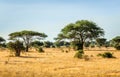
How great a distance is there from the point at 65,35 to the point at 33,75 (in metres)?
58.5

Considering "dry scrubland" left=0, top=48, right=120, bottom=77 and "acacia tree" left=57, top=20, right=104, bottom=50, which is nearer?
"dry scrubland" left=0, top=48, right=120, bottom=77

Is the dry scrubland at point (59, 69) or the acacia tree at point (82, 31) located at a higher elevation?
the acacia tree at point (82, 31)

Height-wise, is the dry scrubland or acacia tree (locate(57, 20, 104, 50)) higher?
acacia tree (locate(57, 20, 104, 50))

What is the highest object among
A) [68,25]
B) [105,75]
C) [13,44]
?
[68,25]

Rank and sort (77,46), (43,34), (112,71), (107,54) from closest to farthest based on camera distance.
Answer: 1. (112,71)
2. (107,54)
3. (77,46)
4. (43,34)

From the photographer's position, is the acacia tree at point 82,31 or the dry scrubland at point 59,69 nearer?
the dry scrubland at point 59,69

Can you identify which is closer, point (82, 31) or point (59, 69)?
point (59, 69)

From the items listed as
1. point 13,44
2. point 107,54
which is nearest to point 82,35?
point 13,44

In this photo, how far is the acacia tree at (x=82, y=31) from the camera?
74562mm

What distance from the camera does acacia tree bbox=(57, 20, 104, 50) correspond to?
74562 millimetres

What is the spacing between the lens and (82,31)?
75.0 metres

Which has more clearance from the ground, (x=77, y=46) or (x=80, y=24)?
(x=80, y=24)

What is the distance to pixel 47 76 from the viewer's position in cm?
1838

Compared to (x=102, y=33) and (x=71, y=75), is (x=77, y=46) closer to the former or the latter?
(x=102, y=33)
